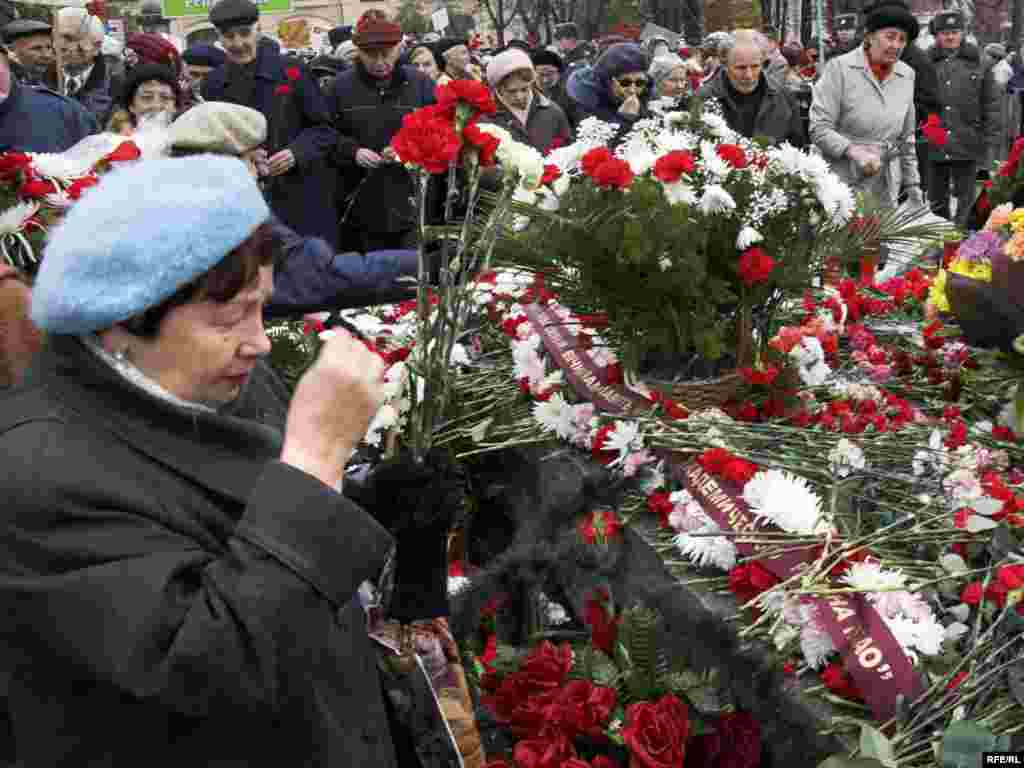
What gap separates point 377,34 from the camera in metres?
6.33

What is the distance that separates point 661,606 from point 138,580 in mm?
1295

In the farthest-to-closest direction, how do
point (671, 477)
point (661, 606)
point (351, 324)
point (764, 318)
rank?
1. point (351, 324)
2. point (764, 318)
3. point (671, 477)
4. point (661, 606)

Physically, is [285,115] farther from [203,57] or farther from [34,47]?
[203,57]

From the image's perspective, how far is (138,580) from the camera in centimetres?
134

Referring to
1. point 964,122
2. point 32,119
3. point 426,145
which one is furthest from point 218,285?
point 964,122

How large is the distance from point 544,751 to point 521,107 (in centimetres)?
465

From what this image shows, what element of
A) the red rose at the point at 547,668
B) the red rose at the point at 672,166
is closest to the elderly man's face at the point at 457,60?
the red rose at the point at 672,166

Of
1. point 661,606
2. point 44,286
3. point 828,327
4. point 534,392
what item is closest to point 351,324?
point 534,392

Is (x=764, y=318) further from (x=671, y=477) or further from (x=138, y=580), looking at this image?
Answer: (x=138, y=580)

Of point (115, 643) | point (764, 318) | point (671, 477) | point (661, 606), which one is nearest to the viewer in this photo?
point (115, 643)

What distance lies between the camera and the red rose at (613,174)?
2721 mm

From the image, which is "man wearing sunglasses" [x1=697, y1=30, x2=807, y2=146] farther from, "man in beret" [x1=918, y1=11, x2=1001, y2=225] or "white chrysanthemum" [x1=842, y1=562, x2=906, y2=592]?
"white chrysanthemum" [x1=842, y1=562, x2=906, y2=592]

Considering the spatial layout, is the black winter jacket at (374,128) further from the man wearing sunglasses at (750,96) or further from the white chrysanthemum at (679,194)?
the white chrysanthemum at (679,194)

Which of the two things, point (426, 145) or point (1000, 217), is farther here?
point (1000, 217)
